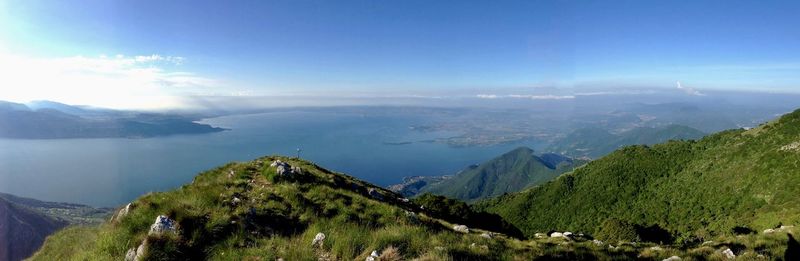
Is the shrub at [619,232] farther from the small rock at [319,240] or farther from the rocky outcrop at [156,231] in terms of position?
the rocky outcrop at [156,231]

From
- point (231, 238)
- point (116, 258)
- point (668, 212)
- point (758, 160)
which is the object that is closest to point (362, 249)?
point (231, 238)

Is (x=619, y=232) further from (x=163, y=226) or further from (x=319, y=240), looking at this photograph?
(x=163, y=226)

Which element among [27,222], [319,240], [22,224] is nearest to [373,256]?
[319,240]

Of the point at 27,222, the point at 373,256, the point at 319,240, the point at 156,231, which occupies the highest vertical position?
the point at 156,231

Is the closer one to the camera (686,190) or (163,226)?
(163,226)

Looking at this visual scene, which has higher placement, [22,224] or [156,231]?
[156,231]
